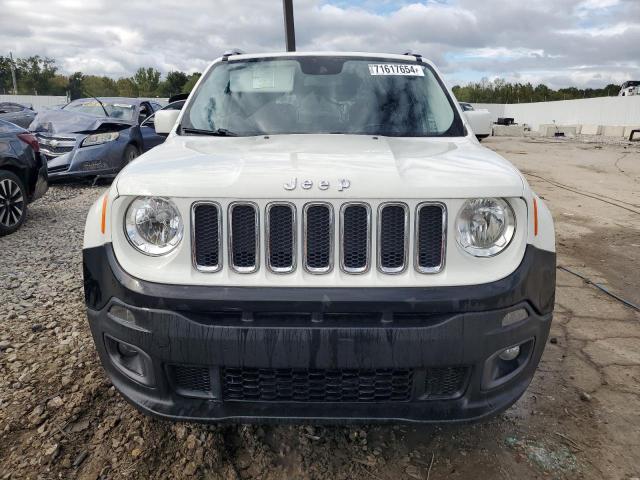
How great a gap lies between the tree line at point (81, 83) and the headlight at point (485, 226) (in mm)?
80947

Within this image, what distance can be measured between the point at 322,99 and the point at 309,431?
6.19 ft

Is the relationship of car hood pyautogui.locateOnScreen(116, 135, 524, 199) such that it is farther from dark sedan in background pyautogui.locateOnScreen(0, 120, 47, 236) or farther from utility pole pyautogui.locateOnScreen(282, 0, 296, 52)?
utility pole pyautogui.locateOnScreen(282, 0, 296, 52)

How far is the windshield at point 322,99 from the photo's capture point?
3.06 metres

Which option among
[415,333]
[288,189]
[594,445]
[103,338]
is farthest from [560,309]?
[103,338]

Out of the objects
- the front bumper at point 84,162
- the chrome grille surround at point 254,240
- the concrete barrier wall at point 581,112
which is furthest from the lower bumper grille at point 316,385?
the concrete barrier wall at point 581,112

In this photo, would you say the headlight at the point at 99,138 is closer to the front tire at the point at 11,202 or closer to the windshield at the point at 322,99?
the front tire at the point at 11,202

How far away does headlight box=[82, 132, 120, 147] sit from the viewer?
9039 mm

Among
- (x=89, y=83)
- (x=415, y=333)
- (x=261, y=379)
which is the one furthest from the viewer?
(x=89, y=83)

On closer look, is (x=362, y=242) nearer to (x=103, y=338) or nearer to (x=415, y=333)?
(x=415, y=333)

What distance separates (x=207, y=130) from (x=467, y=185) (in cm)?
169

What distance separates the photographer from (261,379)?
1.97 m

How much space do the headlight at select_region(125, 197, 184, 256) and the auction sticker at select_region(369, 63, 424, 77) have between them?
1880 millimetres

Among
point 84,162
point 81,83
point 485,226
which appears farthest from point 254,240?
point 81,83

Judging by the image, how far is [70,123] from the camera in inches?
371
